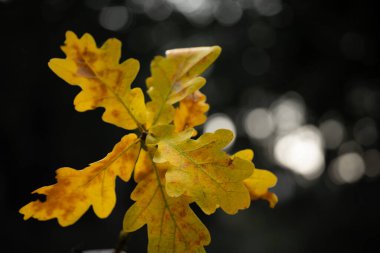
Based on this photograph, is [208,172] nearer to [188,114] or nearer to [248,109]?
[188,114]

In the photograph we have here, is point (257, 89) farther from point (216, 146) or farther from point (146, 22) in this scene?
point (216, 146)

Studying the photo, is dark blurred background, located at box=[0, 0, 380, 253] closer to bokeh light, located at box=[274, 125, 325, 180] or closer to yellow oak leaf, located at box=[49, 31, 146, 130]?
bokeh light, located at box=[274, 125, 325, 180]

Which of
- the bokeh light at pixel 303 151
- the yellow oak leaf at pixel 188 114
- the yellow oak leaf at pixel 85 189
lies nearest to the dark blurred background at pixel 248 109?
the bokeh light at pixel 303 151

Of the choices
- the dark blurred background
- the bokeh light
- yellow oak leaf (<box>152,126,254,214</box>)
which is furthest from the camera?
the bokeh light

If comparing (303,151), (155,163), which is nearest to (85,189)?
(155,163)

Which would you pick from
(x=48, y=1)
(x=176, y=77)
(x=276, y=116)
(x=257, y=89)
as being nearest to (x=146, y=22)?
(x=48, y=1)

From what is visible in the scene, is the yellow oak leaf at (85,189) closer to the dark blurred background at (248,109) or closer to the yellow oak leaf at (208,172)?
the yellow oak leaf at (208,172)

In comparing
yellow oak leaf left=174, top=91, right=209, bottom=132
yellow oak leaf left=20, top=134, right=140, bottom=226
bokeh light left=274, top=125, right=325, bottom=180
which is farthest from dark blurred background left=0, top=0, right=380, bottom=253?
yellow oak leaf left=20, top=134, right=140, bottom=226

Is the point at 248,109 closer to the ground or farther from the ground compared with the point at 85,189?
closer to the ground
